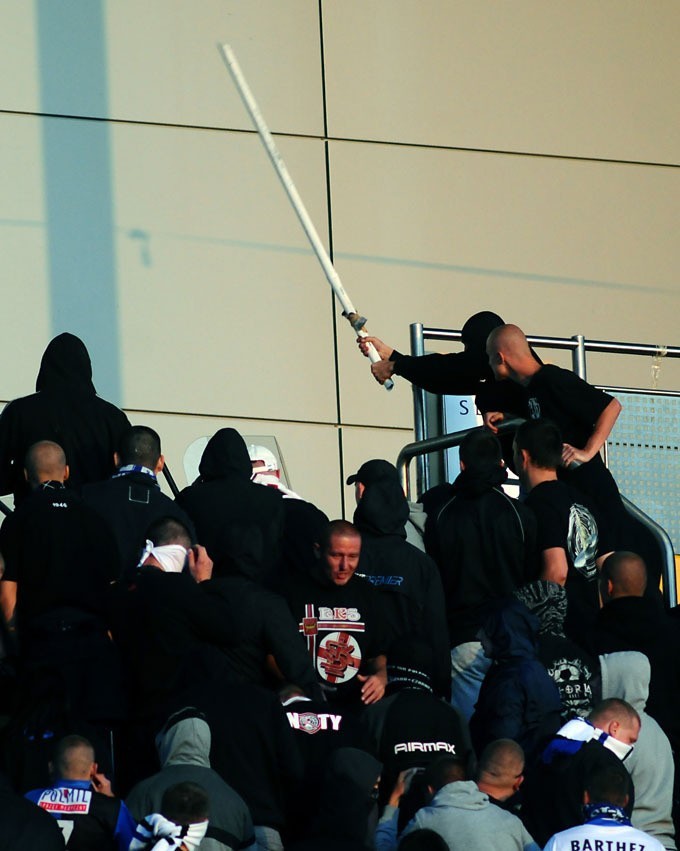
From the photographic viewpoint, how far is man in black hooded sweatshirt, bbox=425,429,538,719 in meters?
9.21

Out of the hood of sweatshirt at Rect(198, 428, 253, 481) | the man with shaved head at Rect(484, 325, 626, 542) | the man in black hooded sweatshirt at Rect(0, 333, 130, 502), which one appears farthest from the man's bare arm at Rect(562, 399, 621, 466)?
the man in black hooded sweatshirt at Rect(0, 333, 130, 502)

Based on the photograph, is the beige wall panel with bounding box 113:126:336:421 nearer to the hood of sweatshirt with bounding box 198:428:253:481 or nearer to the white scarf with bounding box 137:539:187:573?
the hood of sweatshirt with bounding box 198:428:253:481

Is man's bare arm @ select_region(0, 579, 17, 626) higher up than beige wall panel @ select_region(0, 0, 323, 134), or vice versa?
beige wall panel @ select_region(0, 0, 323, 134)

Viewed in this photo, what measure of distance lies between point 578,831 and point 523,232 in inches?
399

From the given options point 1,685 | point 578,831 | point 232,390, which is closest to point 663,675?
point 578,831

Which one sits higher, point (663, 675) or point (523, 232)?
point (523, 232)

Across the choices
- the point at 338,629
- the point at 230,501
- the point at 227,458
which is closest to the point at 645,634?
the point at 338,629

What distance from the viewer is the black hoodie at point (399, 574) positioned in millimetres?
8797

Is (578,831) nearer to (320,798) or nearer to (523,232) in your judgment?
(320,798)

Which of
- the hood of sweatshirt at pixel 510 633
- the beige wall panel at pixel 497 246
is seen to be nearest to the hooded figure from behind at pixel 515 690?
the hood of sweatshirt at pixel 510 633

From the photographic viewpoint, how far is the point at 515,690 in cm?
806

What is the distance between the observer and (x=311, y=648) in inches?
337

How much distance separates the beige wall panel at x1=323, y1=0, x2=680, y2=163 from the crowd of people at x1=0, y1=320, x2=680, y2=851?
22.4 ft

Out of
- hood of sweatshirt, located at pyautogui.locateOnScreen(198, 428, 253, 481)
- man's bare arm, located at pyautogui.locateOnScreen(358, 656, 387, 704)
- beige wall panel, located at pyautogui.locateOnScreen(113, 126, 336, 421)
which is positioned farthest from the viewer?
Answer: beige wall panel, located at pyautogui.locateOnScreen(113, 126, 336, 421)
